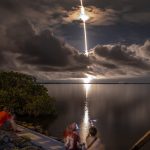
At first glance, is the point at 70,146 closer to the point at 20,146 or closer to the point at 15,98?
the point at 20,146

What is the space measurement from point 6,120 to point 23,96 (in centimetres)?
7993

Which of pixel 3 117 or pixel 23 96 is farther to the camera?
pixel 23 96

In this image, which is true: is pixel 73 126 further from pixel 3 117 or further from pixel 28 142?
pixel 3 117

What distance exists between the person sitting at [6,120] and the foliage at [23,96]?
236ft

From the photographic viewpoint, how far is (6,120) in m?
24.7

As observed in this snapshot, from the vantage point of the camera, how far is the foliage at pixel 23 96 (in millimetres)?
101188

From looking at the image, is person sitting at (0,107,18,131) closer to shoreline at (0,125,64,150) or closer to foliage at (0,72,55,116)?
shoreline at (0,125,64,150)

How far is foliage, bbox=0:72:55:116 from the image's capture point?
101188 millimetres

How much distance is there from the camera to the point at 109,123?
9731 centimetres

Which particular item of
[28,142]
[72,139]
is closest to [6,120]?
[28,142]

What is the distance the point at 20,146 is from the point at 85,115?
320 feet

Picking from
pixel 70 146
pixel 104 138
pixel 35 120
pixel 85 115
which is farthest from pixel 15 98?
pixel 70 146

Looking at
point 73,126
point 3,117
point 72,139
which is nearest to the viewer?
point 73,126

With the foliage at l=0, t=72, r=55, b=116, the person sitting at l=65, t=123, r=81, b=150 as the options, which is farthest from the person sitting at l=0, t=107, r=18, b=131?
the foliage at l=0, t=72, r=55, b=116
